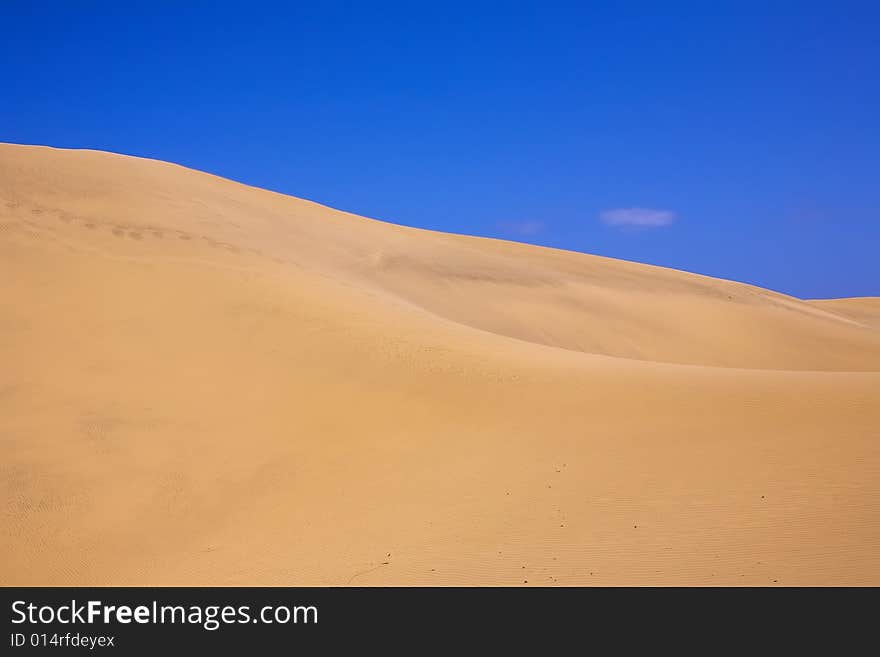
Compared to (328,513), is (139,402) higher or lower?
higher

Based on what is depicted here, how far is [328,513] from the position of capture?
5781 millimetres

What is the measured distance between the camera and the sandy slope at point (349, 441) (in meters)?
4.83

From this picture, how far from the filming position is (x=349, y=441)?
22.8ft

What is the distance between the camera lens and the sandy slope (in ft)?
15.8

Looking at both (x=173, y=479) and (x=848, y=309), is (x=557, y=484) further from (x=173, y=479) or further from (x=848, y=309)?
(x=848, y=309)

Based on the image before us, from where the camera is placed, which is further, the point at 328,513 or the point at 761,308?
the point at 761,308
